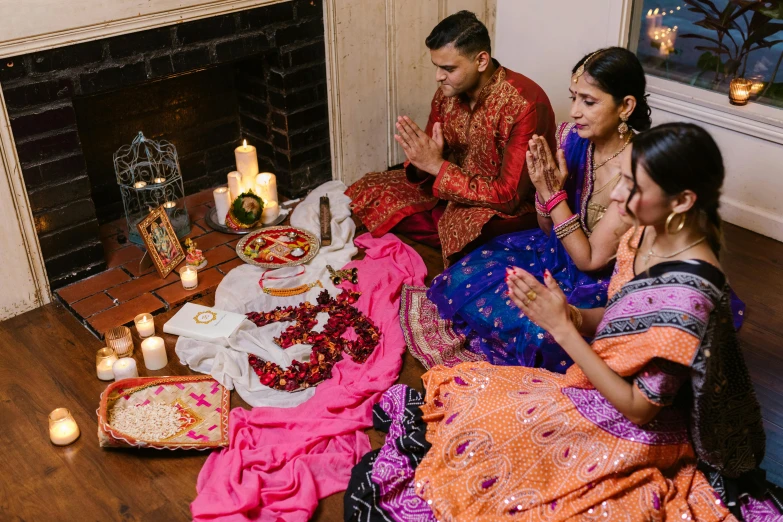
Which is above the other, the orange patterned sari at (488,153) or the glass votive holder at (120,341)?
the orange patterned sari at (488,153)

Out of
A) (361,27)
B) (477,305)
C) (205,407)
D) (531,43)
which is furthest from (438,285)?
(531,43)

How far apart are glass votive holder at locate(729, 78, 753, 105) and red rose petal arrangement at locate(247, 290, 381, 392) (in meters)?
1.98

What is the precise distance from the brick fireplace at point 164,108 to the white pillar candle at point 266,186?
0.61 feet

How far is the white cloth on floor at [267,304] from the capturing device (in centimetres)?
280

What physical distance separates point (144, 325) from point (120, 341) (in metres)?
0.13

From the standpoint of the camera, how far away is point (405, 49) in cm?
413

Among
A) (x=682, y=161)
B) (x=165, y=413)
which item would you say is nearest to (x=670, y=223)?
(x=682, y=161)

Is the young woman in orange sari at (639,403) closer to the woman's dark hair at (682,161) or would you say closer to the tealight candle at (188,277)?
the woman's dark hair at (682,161)

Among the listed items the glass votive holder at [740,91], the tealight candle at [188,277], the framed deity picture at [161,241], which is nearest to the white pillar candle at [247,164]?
the framed deity picture at [161,241]

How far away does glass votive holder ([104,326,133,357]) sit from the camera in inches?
115

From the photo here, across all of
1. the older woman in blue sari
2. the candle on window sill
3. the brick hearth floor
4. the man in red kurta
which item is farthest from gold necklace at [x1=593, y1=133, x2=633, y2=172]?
the candle on window sill

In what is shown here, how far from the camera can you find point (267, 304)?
128 inches

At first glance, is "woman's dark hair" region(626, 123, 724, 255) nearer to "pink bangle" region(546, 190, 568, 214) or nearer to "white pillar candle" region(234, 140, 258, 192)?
"pink bangle" region(546, 190, 568, 214)

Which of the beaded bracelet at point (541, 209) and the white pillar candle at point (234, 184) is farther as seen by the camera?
the white pillar candle at point (234, 184)
